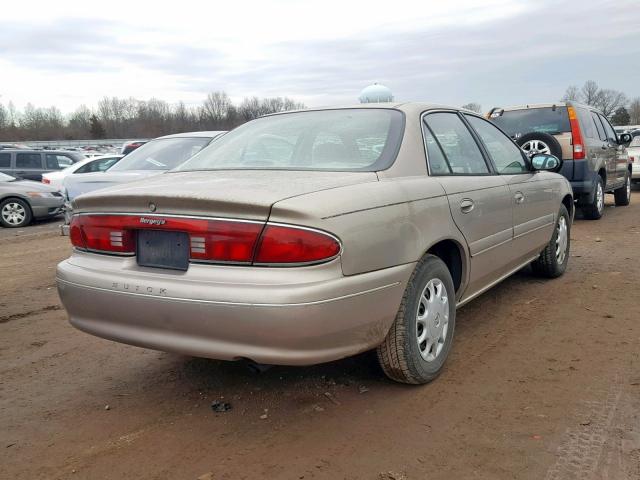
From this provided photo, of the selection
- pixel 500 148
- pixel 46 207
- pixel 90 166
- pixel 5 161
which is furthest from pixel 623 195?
pixel 5 161

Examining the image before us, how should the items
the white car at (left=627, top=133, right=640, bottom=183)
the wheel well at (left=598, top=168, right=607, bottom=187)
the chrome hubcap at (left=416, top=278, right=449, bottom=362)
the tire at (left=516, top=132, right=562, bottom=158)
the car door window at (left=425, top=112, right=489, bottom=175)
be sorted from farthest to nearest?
the white car at (left=627, top=133, right=640, bottom=183), the wheel well at (left=598, top=168, right=607, bottom=187), the tire at (left=516, top=132, right=562, bottom=158), the car door window at (left=425, top=112, right=489, bottom=175), the chrome hubcap at (left=416, top=278, right=449, bottom=362)

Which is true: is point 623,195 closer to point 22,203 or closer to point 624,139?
point 624,139

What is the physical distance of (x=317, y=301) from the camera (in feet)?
7.99

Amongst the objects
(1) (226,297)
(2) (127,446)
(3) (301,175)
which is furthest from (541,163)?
(2) (127,446)

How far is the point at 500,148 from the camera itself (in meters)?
4.57

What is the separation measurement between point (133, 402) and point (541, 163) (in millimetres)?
3727

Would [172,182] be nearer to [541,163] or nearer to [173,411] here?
[173,411]

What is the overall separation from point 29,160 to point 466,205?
50.9 ft

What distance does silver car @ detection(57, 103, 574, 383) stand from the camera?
2473mm

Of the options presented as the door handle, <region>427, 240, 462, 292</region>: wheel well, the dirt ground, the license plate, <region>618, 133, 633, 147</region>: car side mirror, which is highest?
<region>618, 133, 633, 147</region>: car side mirror

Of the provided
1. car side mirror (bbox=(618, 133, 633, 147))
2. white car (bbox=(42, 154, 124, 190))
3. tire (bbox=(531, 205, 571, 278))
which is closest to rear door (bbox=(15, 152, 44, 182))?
white car (bbox=(42, 154, 124, 190))

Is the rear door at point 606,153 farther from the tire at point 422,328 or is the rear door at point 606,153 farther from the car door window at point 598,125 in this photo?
the tire at point 422,328

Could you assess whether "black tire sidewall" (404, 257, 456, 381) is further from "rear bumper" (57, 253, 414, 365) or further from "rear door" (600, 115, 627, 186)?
"rear door" (600, 115, 627, 186)

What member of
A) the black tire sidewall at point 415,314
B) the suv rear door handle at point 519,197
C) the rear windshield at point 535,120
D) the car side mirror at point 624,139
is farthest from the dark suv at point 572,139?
the black tire sidewall at point 415,314
